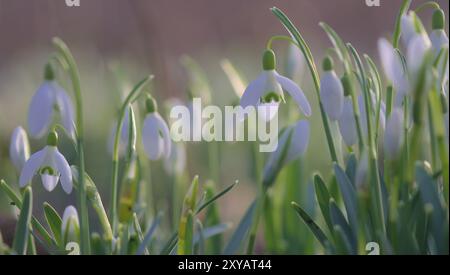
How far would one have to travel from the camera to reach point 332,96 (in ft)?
3.49

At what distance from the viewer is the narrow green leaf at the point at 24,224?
1.02 meters

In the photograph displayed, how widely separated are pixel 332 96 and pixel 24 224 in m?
0.46

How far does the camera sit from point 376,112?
3.60 feet

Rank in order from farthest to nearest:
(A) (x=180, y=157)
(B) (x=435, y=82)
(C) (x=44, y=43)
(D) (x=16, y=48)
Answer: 1. (C) (x=44, y=43)
2. (D) (x=16, y=48)
3. (A) (x=180, y=157)
4. (B) (x=435, y=82)

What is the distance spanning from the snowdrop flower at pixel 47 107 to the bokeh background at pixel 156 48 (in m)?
0.67

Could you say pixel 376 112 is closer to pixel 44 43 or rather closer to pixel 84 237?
pixel 84 237

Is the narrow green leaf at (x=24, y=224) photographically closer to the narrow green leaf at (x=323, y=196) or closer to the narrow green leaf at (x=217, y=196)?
the narrow green leaf at (x=217, y=196)

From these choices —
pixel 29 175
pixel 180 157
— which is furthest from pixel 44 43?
pixel 29 175

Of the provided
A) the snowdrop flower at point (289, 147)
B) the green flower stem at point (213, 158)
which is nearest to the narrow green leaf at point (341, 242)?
the snowdrop flower at point (289, 147)

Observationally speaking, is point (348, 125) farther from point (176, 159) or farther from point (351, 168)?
point (176, 159)

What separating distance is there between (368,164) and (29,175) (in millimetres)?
475

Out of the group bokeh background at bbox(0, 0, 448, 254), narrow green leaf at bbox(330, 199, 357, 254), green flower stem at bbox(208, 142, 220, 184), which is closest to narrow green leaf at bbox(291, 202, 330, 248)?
narrow green leaf at bbox(330, 199, 357, 254)

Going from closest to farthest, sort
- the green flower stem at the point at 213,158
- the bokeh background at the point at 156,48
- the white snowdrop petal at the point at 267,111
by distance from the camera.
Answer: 1. the white snowdrop petal at the point at 267,111
2. the green flower stem at the point at 213,158
3. the bokeh background at the point at 156,48

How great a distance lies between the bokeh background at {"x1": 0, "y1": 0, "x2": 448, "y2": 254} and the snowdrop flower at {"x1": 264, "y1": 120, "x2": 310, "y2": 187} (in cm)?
72
